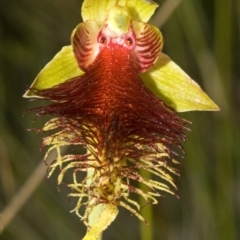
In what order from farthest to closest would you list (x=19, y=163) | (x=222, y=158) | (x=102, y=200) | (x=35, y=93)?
(x=19, y=163) → (x=222, y=158) → (x=35, y=93) → (x=102, y=200)

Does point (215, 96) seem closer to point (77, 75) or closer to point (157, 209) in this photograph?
point (157, 209)

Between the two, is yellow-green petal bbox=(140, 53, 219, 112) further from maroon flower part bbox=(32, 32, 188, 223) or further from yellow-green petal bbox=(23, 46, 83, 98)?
yellow-green petal bbox=(23, 46, 83, 98)

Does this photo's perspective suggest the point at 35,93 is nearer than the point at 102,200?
No

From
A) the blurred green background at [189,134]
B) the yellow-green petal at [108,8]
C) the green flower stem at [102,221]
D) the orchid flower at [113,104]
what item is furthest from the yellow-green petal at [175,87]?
the blurred green background at [189,134]

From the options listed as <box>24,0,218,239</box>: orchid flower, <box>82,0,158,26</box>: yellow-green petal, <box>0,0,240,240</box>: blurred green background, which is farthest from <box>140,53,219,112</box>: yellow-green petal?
<box>0,0,240,240</box>: blurred green background

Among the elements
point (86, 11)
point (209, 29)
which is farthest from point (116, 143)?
point (209, 29)

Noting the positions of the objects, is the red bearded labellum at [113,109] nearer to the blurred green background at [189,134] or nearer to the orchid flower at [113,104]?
the orchid flower at [113,104]
